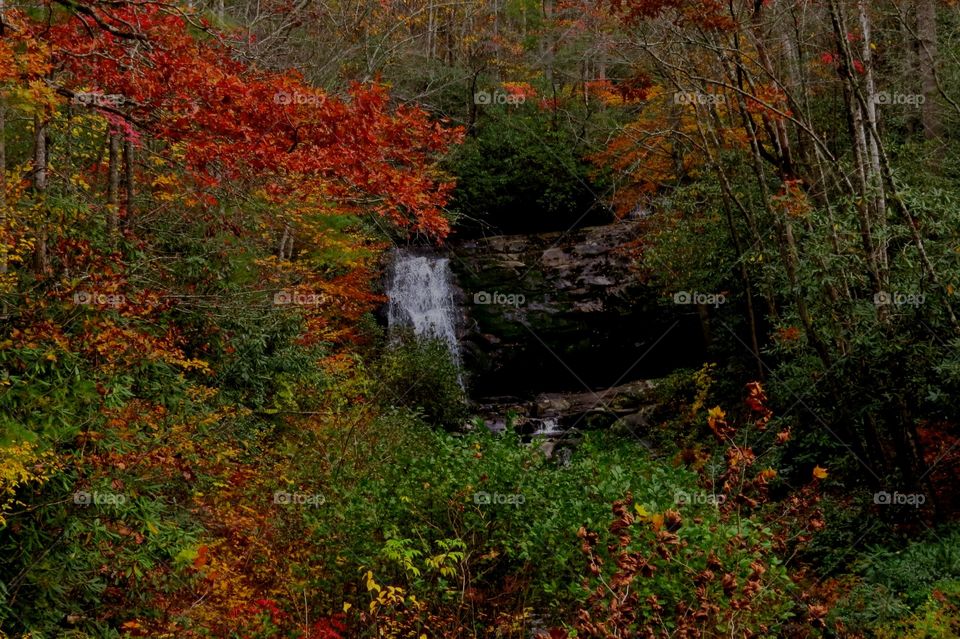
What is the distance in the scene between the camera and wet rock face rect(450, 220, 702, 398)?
68.4 feet

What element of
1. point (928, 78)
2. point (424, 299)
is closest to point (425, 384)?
point (424, 299)

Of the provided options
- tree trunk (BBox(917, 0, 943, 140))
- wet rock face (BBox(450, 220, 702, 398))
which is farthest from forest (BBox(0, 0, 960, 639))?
wet rock face (BBox(450, 220, 702, 398))

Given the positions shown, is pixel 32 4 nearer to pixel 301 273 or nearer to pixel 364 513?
pixel 301 273

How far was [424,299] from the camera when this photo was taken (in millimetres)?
21688

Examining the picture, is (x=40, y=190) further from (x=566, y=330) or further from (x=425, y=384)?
(x=566, y=330)

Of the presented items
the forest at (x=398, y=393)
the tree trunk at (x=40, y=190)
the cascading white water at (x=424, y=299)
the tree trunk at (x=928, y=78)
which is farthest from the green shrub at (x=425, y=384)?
the tree trunk at (x=928, y=78)

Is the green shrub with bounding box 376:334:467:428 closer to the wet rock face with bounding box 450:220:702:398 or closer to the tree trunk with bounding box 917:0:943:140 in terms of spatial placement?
the wet rock face with bounding box 450:220:702:398

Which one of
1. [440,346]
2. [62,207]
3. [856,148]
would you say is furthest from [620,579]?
[440,346]

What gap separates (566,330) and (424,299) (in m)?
4.04

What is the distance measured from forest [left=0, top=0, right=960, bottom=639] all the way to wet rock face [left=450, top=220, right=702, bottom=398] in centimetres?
372

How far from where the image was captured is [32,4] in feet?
36.0

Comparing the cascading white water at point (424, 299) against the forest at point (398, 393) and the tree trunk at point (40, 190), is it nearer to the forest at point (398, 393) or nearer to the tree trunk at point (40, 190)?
the forest at point (398, 393)

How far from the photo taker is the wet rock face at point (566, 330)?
68.4 ft

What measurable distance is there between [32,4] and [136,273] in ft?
17.2
